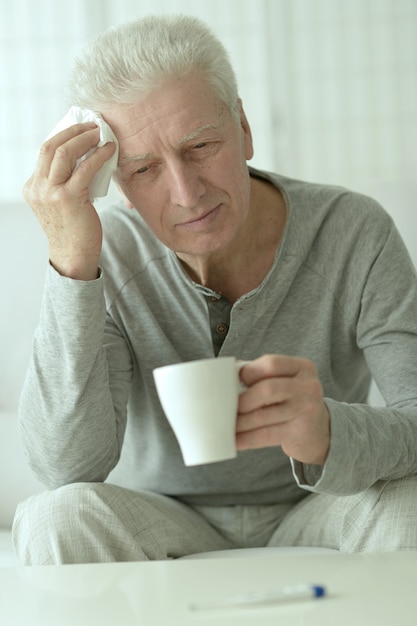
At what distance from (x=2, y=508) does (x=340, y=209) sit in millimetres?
1022

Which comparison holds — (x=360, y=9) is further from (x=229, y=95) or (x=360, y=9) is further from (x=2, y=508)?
(x=2, y=508)

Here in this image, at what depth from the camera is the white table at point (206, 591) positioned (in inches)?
36.2

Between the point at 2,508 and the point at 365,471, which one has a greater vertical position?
the point at 365,471

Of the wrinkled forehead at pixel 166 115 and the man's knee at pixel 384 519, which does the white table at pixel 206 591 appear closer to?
the man's knee at pixel 384 519

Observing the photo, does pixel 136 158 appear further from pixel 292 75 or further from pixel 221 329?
pixel 292 75

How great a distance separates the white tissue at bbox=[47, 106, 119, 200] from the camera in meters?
1.51

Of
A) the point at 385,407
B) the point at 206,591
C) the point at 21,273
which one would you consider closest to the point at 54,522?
the point at 206,591

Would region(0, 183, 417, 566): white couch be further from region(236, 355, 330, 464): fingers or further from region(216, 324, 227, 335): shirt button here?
region(236, 355, 330, 464): fingers

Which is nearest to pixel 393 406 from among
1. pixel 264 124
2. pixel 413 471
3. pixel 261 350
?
pixel 413 471

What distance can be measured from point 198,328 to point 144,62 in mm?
499

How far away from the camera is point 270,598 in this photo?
956 mm

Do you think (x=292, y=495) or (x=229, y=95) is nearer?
(x=229, y=95)

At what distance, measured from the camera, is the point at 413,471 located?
137 centimetres

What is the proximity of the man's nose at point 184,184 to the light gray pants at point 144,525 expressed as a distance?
0.48m
